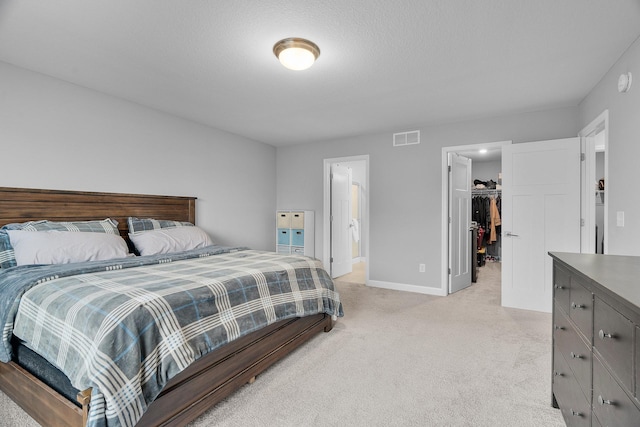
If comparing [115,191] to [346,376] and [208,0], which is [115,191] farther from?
[346,376]

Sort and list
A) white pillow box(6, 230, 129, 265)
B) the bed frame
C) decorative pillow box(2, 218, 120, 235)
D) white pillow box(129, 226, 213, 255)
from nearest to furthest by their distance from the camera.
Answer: the bed frame, white pillow box(6, 230, 129, 265), decorative pillow box(2, 218, 120, 235), white pillow box(129, 226, 213, 255)

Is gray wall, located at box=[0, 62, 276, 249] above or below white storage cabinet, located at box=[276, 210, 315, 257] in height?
above

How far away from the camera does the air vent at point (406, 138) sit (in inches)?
173

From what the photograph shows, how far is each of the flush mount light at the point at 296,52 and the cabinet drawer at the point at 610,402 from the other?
2.32 metres

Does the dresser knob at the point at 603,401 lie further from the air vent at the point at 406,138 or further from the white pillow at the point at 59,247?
the air vent at the point at 406,138

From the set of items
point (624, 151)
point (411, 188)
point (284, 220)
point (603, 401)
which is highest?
point (624, 151)

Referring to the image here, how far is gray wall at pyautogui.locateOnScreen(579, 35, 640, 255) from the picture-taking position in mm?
2148

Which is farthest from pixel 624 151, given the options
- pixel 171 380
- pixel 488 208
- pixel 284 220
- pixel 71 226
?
pixel 488 208

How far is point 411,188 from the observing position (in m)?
4.44

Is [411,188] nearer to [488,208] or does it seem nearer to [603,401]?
[488,208]

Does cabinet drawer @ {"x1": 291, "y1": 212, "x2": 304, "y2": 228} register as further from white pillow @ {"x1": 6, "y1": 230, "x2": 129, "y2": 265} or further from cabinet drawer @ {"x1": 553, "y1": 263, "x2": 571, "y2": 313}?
cabinet drawer @ {"x1": 553, "y1": 263, "x2": 571, "y2": 313}

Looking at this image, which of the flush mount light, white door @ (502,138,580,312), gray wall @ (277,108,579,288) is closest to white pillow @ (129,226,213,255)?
the flush mount light

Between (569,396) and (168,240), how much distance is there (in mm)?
3301

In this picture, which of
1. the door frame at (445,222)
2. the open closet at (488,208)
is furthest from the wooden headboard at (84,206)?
the open closet at (488,208)
